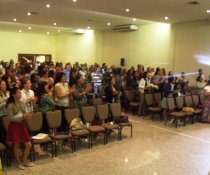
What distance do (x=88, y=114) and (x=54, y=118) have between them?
967 mm

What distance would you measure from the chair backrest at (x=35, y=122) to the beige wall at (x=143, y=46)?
8.58m

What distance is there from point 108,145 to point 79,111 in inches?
39.7

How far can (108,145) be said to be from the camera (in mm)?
6551

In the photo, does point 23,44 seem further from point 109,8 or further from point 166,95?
point 166,95

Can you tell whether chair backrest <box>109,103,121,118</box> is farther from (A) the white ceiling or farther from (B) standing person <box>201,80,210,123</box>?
(B) standing person <box>201,80,210,123</box>

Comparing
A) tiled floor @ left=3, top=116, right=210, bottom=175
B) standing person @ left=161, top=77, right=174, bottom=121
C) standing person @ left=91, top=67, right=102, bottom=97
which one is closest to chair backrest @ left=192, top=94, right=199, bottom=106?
standing person @ left=161, top=77, right=174, bottom=121

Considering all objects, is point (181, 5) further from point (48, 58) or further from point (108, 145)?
point (48, 58)

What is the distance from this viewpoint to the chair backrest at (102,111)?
6977 mm

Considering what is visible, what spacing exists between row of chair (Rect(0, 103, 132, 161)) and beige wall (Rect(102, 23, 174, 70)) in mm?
6807

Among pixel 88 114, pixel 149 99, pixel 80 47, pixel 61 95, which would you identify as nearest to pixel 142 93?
pixel 149 99

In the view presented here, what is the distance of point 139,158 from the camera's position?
5.74 m

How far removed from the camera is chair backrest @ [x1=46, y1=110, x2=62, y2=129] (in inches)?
235

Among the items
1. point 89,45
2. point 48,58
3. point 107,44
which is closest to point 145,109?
point 107,44

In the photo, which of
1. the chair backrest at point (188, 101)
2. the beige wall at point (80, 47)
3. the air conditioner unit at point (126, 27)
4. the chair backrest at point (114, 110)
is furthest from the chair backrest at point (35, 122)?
the beige wall at point (80, 47)
